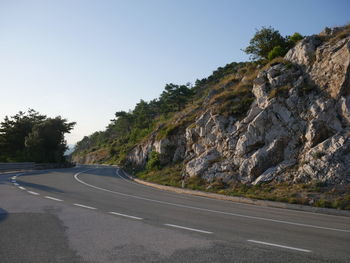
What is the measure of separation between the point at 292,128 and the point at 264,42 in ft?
48.8

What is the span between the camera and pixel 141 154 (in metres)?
37.3

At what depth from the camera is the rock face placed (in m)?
16.0

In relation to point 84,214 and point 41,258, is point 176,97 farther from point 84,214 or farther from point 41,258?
A: point 41,258

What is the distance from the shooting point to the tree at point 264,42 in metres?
29.5

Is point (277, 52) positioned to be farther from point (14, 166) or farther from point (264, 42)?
point (14, 166)

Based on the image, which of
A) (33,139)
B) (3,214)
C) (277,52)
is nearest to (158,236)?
(3,214)

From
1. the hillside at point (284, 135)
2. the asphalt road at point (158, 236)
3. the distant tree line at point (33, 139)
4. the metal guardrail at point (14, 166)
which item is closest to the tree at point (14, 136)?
the distant tree line at point (33, 139)

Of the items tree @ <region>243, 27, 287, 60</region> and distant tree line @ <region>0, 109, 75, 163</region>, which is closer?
tree @ <region>243, 27, 287, 60</region>

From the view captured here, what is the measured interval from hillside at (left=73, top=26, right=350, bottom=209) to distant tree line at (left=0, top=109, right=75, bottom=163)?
21.3 metres

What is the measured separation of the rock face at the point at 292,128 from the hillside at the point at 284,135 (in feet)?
0.16

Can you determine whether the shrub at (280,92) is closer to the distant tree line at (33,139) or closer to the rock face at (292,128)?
the rock face at (292,128)

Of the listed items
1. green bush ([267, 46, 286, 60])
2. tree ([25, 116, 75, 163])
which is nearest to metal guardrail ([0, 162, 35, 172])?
tree ([25, 116, 75, 163])

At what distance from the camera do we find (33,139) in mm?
40875

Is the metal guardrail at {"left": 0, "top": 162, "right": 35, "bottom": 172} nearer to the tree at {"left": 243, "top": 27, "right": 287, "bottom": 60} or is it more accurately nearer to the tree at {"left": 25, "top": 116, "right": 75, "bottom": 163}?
the tree at {"left": 25, "top": 116, "right": 75, "bottom": 163}
